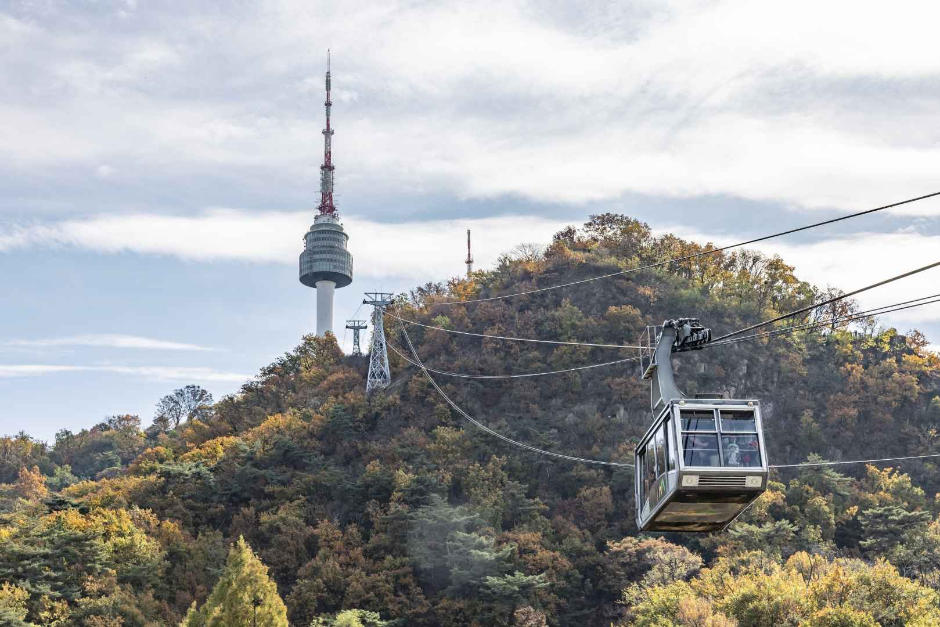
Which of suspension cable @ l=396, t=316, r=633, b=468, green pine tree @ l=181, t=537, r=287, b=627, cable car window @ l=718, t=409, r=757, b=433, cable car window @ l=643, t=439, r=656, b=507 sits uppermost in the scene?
suspension cable @ l=396, t=316, r=633, b=468

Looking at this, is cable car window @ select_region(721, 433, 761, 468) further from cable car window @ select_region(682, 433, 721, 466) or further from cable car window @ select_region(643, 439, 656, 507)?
cable car window @ select_region(643, 439, 656, 507)

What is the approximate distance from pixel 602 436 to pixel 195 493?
25.7 m

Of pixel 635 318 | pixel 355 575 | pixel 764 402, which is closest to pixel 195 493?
pixel 355 575

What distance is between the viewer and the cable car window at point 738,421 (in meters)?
19.0

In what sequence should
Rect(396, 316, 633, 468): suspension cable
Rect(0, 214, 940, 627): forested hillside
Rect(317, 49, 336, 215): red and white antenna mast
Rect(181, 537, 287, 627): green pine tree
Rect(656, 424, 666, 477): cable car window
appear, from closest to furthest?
1. Rect(656, 424, 666, 477): cable car window
2. Rect(181, 537, 287, 627): green pine tree
3. Rect(0, 214, 940, 627): forested hillside
4. Rect(396, 316, 633, 468): suspension cable
5. Rect(317, 49, 336, 215): red and white antenna mast

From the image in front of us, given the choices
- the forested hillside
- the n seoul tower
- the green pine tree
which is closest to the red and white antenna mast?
the n seoul tower

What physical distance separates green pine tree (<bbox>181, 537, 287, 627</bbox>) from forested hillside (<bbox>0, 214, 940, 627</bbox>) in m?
0.09

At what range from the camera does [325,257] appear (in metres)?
118

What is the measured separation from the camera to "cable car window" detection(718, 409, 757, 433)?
1902cm

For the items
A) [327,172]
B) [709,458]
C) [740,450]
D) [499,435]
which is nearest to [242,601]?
[709,458]

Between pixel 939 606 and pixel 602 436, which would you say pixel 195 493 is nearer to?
pixel 602 436

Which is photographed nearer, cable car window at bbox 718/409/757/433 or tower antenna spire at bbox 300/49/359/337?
cable car window at bbox 718/409/757/433

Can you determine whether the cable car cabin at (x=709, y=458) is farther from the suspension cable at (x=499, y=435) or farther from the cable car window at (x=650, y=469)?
the suspension cable at (x=499, y=435)

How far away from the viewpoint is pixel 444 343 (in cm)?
6850
